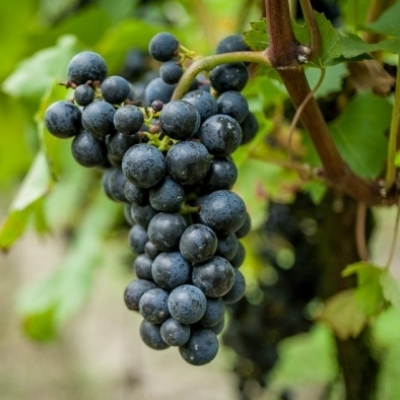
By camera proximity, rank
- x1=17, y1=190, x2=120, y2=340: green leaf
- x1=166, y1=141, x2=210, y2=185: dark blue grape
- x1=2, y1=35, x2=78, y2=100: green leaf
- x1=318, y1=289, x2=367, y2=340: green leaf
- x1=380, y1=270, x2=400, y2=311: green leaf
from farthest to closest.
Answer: x1=17, y1=190, x2=120, y2=340: green leaf → x1=2, y1=35, x2=78, y2=100: green leaf → x1=318, y1=289, x2=367, y2=340: green leaf → x1=380, y1=270, x2=400, y2=311: green leaf → x1=166, y1=141, x2=210, y2=185: dark blue grape

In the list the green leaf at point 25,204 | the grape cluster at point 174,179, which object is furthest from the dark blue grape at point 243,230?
the green leaf at point 25,204

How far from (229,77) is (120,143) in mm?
106

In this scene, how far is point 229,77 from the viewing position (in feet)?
1.51

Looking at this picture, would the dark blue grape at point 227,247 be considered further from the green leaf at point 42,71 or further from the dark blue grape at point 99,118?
the green leaf at point 42,71

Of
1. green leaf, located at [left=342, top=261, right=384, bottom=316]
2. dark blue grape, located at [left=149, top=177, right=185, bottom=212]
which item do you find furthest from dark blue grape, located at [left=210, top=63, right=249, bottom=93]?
green leaf, located at [left=342, top=261, right=384, bottom=316]

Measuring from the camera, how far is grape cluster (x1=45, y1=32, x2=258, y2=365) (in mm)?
402

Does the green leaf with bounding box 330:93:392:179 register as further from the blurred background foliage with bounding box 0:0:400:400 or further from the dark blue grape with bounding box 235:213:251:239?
the dark blue grape with bounding box 235:213:251:239

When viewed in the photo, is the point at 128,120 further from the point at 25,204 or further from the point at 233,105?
the point at 25,204

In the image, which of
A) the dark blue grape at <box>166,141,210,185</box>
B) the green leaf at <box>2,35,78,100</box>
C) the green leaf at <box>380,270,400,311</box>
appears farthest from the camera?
the green leaf at <box>2,35,78,100</box>

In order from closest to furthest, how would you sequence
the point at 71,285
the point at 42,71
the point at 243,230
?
the point at 243,230
the point at 42,71
the point at 71,285

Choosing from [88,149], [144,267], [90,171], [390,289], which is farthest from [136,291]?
[90,171]

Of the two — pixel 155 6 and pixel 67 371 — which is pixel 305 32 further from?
pixel 67 371

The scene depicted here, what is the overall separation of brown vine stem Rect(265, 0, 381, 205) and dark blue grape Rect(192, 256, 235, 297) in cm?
15

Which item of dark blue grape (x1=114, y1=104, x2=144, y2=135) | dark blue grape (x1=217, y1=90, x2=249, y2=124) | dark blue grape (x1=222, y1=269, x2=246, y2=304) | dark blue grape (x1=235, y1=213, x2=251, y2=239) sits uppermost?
dark blue grape (x1=114, y1=104, x2=144, y2=135)
